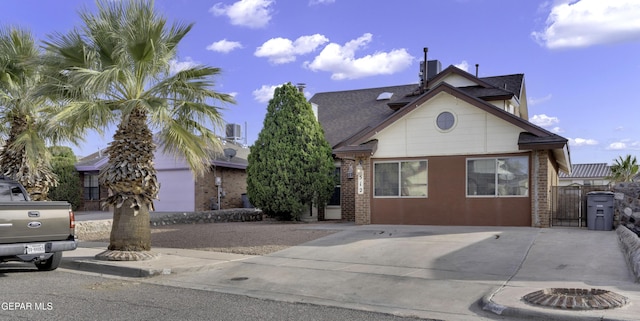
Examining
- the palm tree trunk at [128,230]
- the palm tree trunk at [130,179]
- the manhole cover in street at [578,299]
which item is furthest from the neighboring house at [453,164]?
the manhole cover in street at [578,299]

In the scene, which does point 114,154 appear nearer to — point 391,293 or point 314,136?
point 391,293

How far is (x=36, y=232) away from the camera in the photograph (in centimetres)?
904

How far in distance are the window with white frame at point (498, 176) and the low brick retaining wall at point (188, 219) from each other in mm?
9714

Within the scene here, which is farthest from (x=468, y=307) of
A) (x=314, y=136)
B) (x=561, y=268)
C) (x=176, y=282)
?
(x=314, y=136)

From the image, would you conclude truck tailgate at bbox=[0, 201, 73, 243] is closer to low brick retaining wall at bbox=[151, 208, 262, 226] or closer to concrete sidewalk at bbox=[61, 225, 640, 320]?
concrete sidewalk at bbox=[61, 225, 640, 320]

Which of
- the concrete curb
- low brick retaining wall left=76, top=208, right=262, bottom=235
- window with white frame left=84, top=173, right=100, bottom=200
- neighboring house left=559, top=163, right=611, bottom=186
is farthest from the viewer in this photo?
neighboring house left=559, top=163, right=611, bottom=186

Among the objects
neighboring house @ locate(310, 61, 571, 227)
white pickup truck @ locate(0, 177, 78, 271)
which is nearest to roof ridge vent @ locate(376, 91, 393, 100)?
neighboring house @ locate(310, 61, 571, 227)

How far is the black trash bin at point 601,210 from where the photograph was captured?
1456 centimetres

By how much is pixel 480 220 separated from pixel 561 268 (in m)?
6.71

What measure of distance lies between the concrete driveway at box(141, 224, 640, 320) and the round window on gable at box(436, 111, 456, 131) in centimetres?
412

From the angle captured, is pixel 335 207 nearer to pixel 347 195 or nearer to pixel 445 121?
pixel 347 195

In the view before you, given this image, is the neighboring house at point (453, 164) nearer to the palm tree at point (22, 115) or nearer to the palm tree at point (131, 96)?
the palm tree at point (131, 96)

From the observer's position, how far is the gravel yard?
12.5 metres

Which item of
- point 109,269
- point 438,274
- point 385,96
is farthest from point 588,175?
point 109,269
